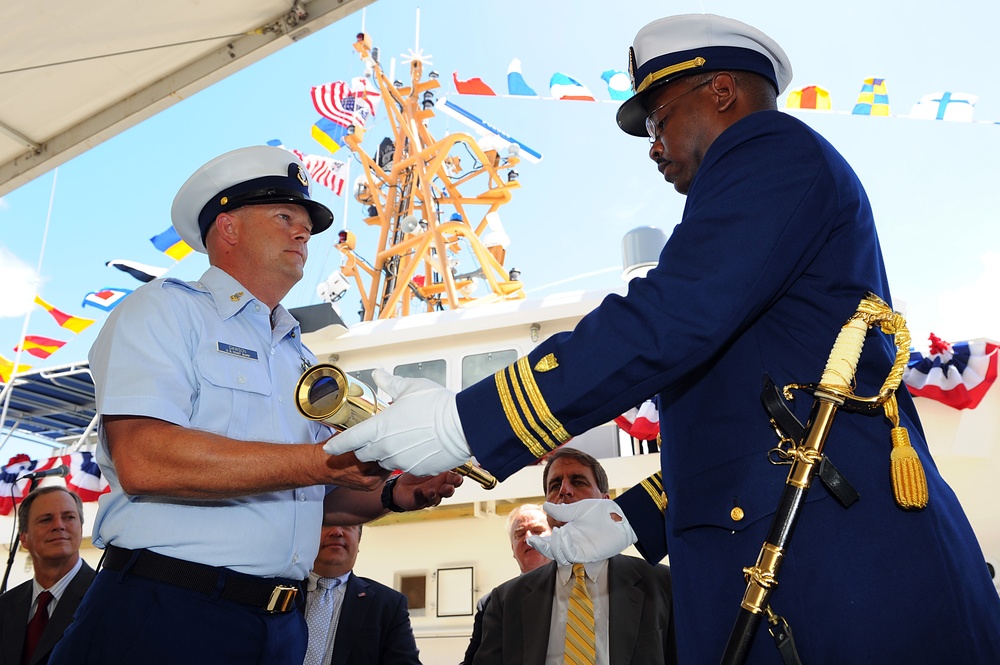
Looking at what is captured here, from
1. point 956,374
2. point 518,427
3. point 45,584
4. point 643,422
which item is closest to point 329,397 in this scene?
point 518,427

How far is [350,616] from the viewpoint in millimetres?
5133

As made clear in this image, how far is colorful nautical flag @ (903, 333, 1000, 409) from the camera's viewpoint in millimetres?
8414

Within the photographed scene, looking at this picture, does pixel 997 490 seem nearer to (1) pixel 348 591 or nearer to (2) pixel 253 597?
(1) pixel 348 591

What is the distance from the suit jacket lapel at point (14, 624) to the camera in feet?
15.8

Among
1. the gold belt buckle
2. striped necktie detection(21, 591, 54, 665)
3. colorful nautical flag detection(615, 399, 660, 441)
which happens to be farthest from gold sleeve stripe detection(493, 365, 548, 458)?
colorful nautical flag detection(615, 399, 660, 441)

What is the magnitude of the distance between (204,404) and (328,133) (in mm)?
14199

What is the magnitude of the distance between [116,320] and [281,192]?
751mm

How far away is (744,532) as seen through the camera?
4.78ft

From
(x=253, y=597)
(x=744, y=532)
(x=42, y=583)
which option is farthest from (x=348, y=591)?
(x=744, y=532)

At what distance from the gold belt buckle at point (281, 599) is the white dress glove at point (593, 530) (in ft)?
2.49

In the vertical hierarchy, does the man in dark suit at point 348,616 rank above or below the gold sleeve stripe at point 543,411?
below

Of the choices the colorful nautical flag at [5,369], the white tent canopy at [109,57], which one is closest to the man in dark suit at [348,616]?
the white tent canopy at [109,57]

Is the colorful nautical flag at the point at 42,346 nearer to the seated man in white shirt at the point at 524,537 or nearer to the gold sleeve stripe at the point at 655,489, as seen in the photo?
the seated man in white shirt at the point at 524,537

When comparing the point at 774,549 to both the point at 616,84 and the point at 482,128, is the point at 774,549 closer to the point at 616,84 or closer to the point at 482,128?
the point at 616,84
